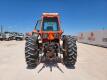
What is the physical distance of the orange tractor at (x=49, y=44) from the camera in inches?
395

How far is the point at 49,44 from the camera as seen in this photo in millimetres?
10562

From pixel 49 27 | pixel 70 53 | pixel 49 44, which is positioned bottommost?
pixel 70 53

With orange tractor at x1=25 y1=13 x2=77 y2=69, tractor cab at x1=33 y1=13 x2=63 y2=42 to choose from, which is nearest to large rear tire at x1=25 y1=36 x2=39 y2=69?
orange tractor at x1=25 y1=13 x2=77 y2=69

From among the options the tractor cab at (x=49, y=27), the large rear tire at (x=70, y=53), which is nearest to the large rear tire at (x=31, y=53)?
the tractor cab at (x=49, y=27)

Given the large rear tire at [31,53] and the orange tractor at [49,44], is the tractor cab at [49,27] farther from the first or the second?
the large rear tire at [31,53]

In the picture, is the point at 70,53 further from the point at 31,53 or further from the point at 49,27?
the point at 49,27

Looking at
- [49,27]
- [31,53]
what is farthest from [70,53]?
[49,27]

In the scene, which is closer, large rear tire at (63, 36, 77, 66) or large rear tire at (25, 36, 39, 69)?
large rear tire at (25, 36, 39, 69)

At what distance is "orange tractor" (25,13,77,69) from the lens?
32.9 feet

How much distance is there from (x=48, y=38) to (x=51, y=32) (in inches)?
14.5

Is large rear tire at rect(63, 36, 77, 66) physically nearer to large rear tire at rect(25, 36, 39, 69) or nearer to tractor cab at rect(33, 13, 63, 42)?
tractor cab at rect(33, 13, 63, 42)

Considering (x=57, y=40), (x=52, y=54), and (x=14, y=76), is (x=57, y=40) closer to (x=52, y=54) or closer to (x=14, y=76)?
(x=52, y=54)

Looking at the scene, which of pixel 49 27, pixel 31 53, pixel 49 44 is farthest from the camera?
pixel 49 27

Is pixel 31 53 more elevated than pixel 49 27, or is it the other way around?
pixel 49 27
